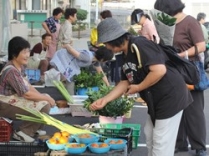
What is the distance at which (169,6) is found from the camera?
4.70m

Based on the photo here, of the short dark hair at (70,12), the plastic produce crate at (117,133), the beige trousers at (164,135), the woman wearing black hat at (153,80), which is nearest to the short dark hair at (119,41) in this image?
the woman wearing black hat at (153,80)

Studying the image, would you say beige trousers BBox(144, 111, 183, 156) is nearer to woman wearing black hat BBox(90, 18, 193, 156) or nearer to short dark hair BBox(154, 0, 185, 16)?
woman wearing black hat BBox(90, 18, 193, 156)

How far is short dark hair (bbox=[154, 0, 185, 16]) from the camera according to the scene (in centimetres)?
468

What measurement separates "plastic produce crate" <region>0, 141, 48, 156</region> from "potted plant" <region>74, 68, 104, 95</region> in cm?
317

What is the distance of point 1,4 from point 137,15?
6533 mm

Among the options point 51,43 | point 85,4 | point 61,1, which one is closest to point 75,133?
point 51,43

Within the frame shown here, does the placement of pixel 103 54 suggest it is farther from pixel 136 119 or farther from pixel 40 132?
pixel 40 132

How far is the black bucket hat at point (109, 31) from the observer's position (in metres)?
3.55

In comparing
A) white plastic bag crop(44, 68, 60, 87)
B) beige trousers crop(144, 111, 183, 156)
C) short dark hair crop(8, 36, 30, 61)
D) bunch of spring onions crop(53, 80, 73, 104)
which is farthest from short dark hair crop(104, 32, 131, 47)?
white plastic bag crop(44, 68, 60, 87)

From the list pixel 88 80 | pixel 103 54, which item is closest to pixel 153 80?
pixel 103 54

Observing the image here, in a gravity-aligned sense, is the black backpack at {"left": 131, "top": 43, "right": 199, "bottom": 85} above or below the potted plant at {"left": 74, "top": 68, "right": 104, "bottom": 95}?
above

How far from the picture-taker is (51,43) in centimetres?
1009

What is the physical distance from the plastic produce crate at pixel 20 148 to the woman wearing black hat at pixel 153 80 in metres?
1.24

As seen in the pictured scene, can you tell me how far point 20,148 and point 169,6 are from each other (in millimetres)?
2190
